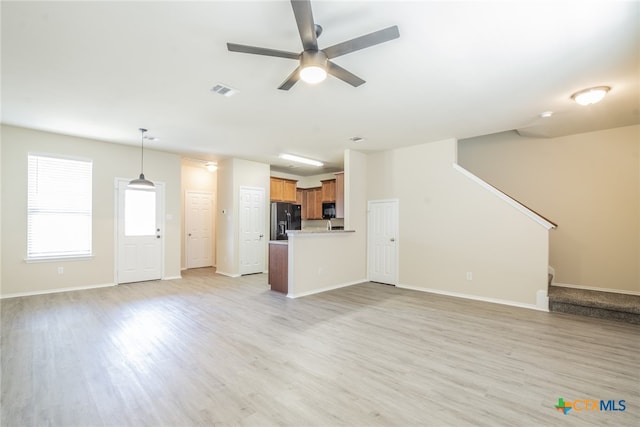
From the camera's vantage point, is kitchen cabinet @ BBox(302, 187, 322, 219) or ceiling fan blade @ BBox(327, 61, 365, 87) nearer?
ceiling fan blade @ BBox(327, 61, 365, 87)

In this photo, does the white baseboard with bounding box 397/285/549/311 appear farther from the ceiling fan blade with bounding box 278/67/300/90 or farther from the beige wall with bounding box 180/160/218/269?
the beige wall with bounding box 180/160/218/269

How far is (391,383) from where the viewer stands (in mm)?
2309

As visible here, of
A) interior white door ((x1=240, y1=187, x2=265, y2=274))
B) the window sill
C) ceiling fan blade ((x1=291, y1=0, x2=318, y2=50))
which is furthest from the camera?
interior white door ((x1=240, y1=187, x2=265, y2=274))

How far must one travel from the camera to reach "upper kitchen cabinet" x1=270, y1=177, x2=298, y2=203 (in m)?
8.05

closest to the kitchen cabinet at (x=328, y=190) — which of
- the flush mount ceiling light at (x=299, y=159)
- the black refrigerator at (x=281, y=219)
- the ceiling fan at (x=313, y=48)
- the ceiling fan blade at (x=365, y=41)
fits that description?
the flush mount ceiling light at (x=299, y=159)

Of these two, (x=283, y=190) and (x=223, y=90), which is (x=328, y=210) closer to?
(x=283, y=190)

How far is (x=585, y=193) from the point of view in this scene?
201 inches

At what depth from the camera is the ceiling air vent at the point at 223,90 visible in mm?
3252

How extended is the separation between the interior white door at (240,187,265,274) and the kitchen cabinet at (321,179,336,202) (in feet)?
6.25

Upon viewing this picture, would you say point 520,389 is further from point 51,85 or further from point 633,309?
point 51,85

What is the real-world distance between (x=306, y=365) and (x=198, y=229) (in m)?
6.78

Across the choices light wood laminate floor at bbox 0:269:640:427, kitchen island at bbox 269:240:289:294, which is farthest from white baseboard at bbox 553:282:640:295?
kitchen island at bbox 269:240:289:294

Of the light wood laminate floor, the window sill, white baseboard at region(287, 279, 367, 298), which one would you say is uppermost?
the window sill

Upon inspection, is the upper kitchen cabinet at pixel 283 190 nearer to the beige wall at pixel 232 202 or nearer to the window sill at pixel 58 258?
the beige wall at pixel 232 202
